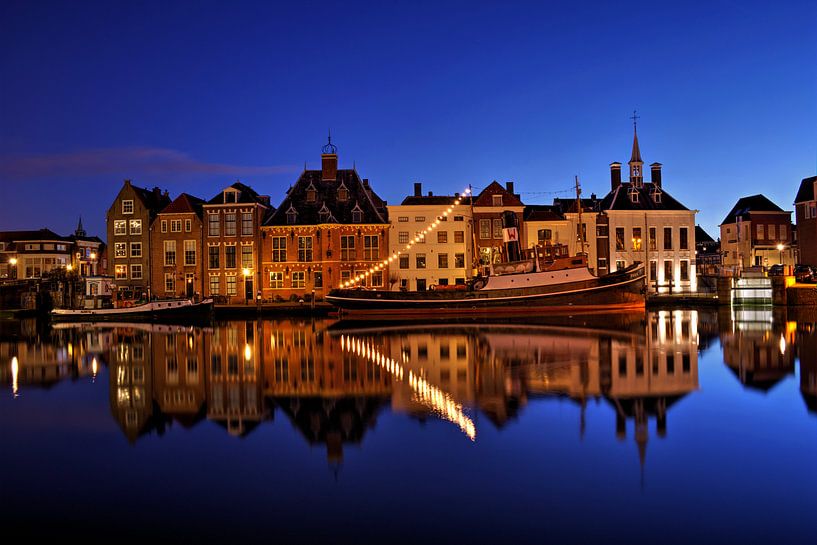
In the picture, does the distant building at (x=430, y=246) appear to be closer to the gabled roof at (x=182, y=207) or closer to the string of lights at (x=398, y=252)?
the string of lights at (x=398, y=252)

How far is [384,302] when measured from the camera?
4031 centimetres

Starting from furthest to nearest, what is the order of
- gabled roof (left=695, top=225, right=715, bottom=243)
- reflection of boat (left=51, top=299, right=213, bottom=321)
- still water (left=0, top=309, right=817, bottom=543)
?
gabled roof (left=695, top=225, right=715, bottom=243)
reflection of boat (left=51, top=299, right=213, bottom=321)
still water (left=0, top=309, right=817, bottom=543)

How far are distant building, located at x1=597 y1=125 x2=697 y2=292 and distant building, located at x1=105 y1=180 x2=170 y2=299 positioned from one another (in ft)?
127

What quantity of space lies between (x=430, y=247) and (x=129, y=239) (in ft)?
84.8

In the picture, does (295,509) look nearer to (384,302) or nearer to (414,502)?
(414,502)

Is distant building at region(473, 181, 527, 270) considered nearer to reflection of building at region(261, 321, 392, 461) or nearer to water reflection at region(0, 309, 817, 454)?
water reflection at region(0, 309, 817, 454)

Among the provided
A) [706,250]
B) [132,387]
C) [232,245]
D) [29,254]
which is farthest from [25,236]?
[706,250]

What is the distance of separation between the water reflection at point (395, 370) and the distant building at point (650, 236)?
789 inches

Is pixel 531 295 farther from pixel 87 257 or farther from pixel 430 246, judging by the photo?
pixel 87 257

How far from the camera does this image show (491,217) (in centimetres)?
4925

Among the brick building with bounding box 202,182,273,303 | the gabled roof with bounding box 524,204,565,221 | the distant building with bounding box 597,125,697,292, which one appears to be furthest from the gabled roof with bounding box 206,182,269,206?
the distant building with bounding box 597,125,697,292

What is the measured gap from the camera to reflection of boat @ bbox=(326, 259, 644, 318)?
128 feet

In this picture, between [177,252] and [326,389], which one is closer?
[326,389]

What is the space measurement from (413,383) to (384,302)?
81.3 feet
